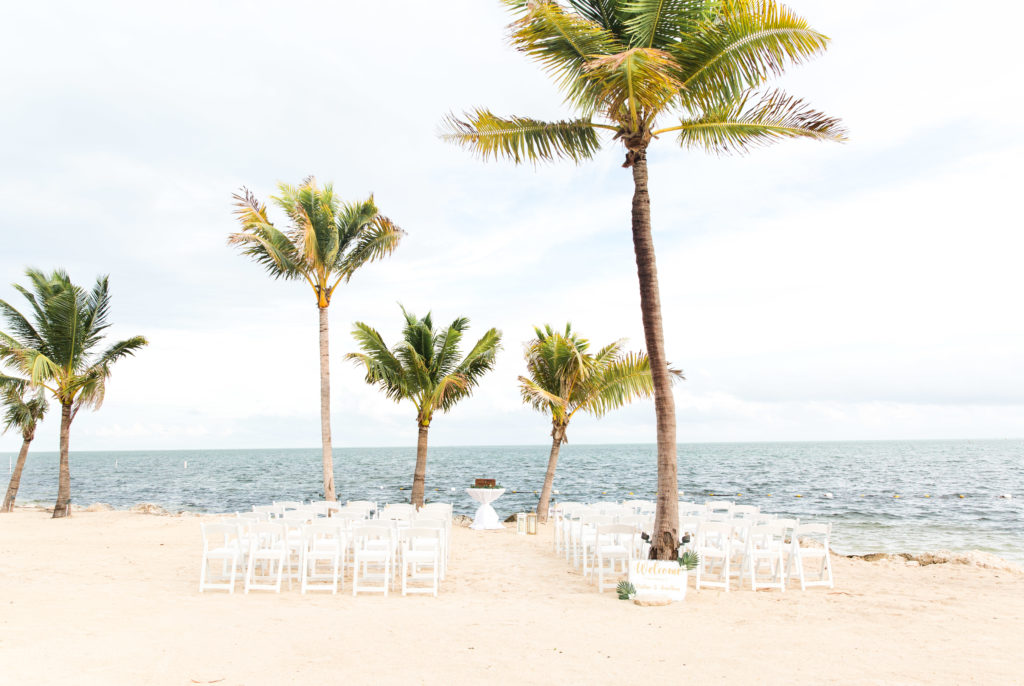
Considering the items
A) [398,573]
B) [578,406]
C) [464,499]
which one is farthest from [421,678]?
[464,499]

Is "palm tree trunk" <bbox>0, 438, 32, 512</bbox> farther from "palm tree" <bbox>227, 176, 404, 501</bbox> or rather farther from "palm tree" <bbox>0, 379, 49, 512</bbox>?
"palm tree" <bbox>227, 176, 404, 501</bbox>

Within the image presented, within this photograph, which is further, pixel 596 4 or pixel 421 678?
pixel 596 4

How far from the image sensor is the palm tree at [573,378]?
16.1m

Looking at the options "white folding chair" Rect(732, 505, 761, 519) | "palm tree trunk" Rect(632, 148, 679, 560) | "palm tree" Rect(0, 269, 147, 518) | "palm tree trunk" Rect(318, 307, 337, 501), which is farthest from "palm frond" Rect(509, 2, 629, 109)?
"palm tree" Rect(0, 269, 147, 518)

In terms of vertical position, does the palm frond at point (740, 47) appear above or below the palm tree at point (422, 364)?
above

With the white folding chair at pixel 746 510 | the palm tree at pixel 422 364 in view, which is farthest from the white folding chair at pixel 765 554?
the palm tree at pixel 422 364

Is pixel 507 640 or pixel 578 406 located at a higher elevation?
pixel 578 406

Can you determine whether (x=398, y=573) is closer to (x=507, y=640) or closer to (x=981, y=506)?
(x=507, y=640)

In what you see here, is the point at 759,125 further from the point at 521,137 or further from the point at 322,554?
the point at 322,554

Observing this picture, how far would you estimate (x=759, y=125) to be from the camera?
9148 mm

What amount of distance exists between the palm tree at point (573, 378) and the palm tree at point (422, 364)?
1.62 meters

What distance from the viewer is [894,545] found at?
18.1 meters

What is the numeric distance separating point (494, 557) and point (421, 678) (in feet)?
22.2

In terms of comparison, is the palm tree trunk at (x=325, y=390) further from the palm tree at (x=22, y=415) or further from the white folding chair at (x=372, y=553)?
the palm tree at (x=22, y=415)
